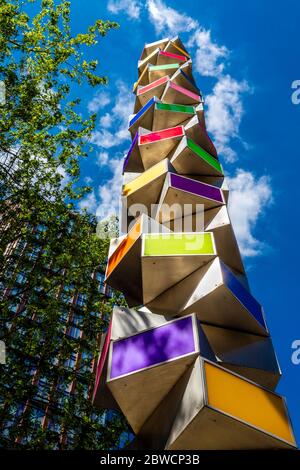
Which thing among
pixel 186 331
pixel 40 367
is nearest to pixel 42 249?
pixel 40 367

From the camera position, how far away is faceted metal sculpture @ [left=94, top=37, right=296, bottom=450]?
488 centimetres

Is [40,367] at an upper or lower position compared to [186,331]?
upper

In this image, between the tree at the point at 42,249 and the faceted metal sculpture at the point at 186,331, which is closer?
the faceted metal sculpture at the point at 186,331

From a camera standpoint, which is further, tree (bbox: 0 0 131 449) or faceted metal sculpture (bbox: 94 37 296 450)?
tree (bbox: 0 0 131 449)

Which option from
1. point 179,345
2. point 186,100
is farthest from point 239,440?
point 186,100

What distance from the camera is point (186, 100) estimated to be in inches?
654

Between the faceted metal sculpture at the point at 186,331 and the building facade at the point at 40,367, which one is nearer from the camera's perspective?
the faceted metal sculpture at the point at 186,331

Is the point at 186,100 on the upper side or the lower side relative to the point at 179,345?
upper

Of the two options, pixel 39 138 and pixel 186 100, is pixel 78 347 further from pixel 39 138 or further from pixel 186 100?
pixel 186 100

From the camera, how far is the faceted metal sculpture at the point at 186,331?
16.0 feet

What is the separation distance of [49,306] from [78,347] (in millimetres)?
2211

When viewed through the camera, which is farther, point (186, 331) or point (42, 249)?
point (42, 249)

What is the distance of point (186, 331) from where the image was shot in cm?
560

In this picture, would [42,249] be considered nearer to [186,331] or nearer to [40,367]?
[40,367]
